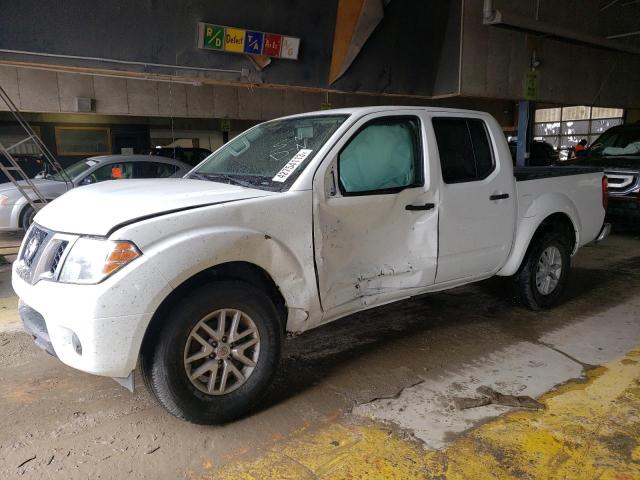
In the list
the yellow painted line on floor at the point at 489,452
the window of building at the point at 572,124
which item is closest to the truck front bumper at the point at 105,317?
the yellow painted line on floor at the point at 489,452

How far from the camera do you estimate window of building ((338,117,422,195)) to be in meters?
3.38

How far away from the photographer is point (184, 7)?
7.23 m

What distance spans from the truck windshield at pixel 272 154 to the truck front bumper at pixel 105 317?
102 centimetres

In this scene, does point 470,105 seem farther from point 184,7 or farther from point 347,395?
point 347,395

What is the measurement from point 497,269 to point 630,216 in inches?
203

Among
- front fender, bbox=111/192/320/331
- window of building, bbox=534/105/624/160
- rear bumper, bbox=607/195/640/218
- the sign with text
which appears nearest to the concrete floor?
front fender, bbox=111/192/320/331

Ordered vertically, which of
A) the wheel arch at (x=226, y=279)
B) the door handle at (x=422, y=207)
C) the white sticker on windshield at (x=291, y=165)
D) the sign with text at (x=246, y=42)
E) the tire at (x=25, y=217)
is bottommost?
the tire at (x=25, y=217)

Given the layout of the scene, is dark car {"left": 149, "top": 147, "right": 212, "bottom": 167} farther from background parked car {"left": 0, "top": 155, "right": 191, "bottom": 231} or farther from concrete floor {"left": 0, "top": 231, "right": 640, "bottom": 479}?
concrete floor {"left": 0, "top": 231, "right": 640, "bottom": 479}

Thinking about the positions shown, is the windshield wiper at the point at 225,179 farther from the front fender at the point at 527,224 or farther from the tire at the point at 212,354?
the front fender at the point at 527,224

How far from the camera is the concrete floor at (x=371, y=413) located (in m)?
2.58

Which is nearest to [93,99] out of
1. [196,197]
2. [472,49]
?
[472,49]

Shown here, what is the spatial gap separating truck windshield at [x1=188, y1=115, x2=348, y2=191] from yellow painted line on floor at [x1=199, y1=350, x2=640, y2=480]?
1.50 meters

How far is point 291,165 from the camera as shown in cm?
322

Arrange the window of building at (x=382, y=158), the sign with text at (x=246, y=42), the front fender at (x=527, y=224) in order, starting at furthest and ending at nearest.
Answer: the sign with text at (x=246, y=42) → the front fender at (x=527, y=224) → the window of building at (x=382, y=158)
